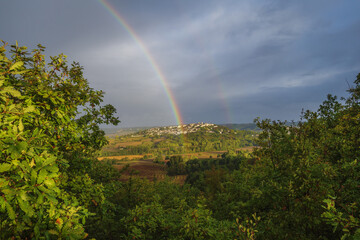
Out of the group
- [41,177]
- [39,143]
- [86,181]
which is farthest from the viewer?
[86,181]

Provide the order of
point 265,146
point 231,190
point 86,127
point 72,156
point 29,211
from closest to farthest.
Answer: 1. point 29,211
2. point 72,156
3. point 86,127
4. point 265,146
5. point 231,190

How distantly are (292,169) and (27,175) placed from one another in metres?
8.27

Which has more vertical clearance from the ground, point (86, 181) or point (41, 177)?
point (41, 177)

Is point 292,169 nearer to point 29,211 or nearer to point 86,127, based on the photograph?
point 29,211

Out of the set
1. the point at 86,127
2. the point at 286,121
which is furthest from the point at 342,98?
the point at 86,127

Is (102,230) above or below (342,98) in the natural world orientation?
below

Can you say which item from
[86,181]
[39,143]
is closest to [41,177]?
[39,143]

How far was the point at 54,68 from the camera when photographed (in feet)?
21.2

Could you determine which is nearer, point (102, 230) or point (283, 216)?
point (283, 216)

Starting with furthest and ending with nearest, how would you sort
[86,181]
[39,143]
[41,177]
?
[86,181] → [39,143] → [41,177]

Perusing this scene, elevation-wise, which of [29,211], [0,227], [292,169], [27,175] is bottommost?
[292,169]

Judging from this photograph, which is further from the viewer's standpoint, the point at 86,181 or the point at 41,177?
the point at 86,181

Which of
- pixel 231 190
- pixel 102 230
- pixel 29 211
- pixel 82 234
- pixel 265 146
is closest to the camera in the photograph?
pixel 29 211

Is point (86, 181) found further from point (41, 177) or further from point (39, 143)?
point (41, 177)
